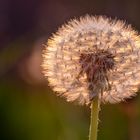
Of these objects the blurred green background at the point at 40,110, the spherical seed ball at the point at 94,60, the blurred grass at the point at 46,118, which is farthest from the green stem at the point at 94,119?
the blurred grass at the point at 46,118

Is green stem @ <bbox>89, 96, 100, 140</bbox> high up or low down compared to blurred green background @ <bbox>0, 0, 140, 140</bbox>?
down

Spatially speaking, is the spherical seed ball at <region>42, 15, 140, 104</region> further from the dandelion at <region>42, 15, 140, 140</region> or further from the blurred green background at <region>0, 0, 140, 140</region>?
the blurred green background at <region>0, 0, 140, 140</region>

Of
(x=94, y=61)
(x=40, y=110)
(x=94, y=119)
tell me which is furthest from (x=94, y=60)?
(x=40, y=110)

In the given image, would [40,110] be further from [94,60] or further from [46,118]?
[94,60]

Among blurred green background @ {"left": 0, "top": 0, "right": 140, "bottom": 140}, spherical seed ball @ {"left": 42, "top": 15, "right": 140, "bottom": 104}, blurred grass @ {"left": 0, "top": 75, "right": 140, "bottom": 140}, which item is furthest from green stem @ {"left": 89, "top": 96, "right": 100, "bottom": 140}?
blurred grass @ {"left": 0, "top": 75, "right": 140, "bottom": 140}

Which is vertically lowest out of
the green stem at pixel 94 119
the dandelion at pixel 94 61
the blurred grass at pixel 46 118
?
the green stem at pixel 94 119

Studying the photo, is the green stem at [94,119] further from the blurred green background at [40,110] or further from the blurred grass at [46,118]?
the blurred grass at [46,118]

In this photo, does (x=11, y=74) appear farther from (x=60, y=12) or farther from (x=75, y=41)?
(x=75, y=41)

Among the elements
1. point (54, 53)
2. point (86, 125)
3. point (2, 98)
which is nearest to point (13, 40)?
point (2, 98)

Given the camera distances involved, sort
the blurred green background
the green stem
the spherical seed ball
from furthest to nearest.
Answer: the blurred green background → the spherical seed ball → the green stem
